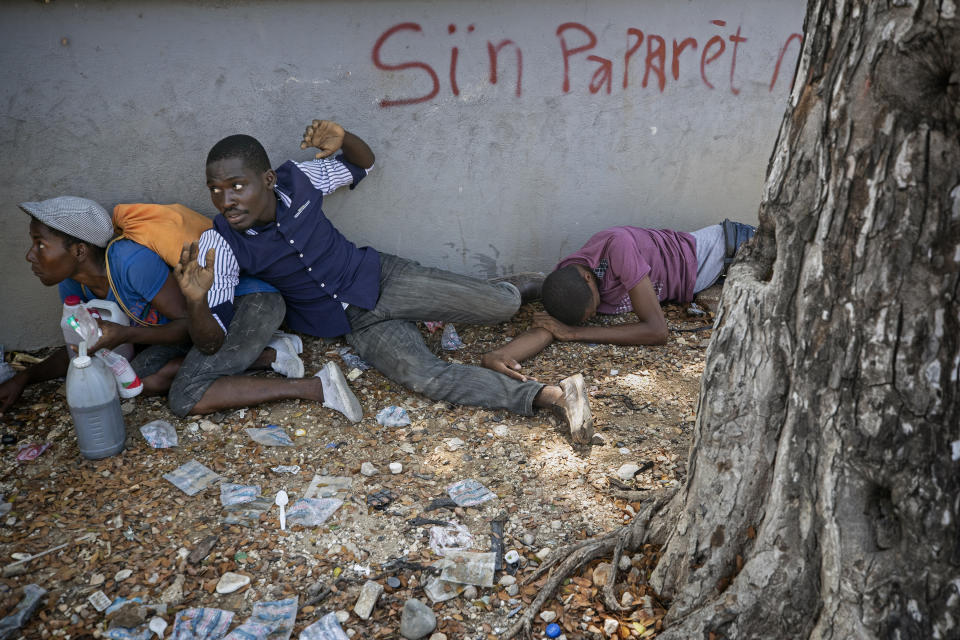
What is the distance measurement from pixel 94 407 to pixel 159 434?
0.34 meters

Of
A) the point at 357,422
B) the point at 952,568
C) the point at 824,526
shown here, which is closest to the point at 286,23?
the point at 357,422

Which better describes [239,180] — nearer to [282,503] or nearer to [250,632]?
[282,503]

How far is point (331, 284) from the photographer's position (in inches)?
151

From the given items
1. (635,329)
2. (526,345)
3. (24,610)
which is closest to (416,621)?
(24,610)

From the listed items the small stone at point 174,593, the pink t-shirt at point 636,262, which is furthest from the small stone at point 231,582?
the pink t-shirt at point 636,262

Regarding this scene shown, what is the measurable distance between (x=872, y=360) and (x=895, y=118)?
53cm

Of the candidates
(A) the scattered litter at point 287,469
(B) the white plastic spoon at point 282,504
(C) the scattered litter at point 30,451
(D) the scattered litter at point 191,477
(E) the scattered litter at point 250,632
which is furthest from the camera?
(C) the scattered litter at point 30,451

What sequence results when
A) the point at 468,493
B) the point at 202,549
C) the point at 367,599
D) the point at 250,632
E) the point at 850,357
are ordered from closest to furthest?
1. the point at 850,357
2. the point at 250,632
3. the point at 367,599
4. the point at 202,549
5. the point at 468,493

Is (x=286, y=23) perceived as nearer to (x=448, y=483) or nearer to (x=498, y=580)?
(x=448, y=483)

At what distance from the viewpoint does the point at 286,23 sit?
3.79 metres

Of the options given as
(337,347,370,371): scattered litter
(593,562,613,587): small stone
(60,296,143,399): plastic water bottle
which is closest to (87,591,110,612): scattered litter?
(60,296,143,399): plastic water bottle

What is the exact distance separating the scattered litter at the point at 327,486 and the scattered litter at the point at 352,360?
3.12 feet

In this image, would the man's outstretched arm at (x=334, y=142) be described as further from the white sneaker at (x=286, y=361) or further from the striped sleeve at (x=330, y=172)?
the white sneaker at (x=286, y=361)

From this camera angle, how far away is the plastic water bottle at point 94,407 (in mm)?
3115
